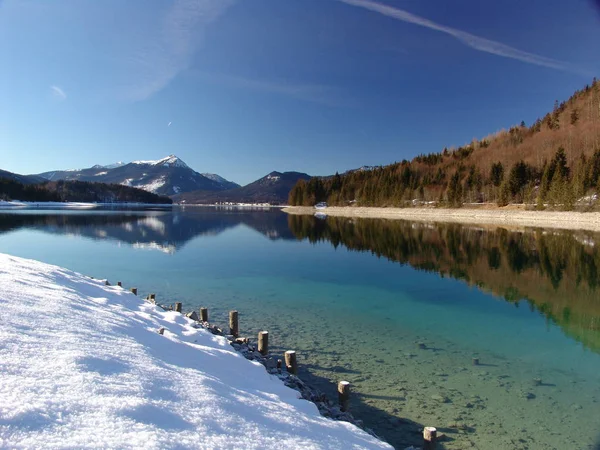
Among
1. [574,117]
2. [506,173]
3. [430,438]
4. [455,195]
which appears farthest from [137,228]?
[574,117]

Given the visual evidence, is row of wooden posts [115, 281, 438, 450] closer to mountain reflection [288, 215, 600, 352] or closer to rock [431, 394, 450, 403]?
rock [431, 394, 450, 403]

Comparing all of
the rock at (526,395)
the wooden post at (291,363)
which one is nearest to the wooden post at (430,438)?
the wooden post at (291,363)

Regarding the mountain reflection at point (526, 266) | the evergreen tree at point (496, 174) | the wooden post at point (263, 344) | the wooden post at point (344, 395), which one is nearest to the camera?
the wooden post at point (344, 395)

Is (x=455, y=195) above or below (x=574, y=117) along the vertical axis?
below

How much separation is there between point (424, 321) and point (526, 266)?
54.7 ft

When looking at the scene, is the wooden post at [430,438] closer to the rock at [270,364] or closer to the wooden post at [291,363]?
the wooden post at [291,363]

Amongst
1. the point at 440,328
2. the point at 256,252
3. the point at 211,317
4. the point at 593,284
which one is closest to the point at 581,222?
the point at 593,284

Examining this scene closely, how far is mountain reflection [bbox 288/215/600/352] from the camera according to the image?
1656cm

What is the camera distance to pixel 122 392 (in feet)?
14.6

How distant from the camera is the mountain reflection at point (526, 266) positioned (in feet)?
54.3

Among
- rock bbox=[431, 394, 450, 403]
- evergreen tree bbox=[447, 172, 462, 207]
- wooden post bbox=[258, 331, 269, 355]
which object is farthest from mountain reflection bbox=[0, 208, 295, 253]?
evergreen tree bbox=[447, 172, 462, 207]

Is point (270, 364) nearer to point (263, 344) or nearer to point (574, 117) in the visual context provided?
point (263, 344)

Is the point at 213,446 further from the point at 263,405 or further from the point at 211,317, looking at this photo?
the point at 211,317

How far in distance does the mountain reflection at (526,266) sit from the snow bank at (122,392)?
12.5 metres
